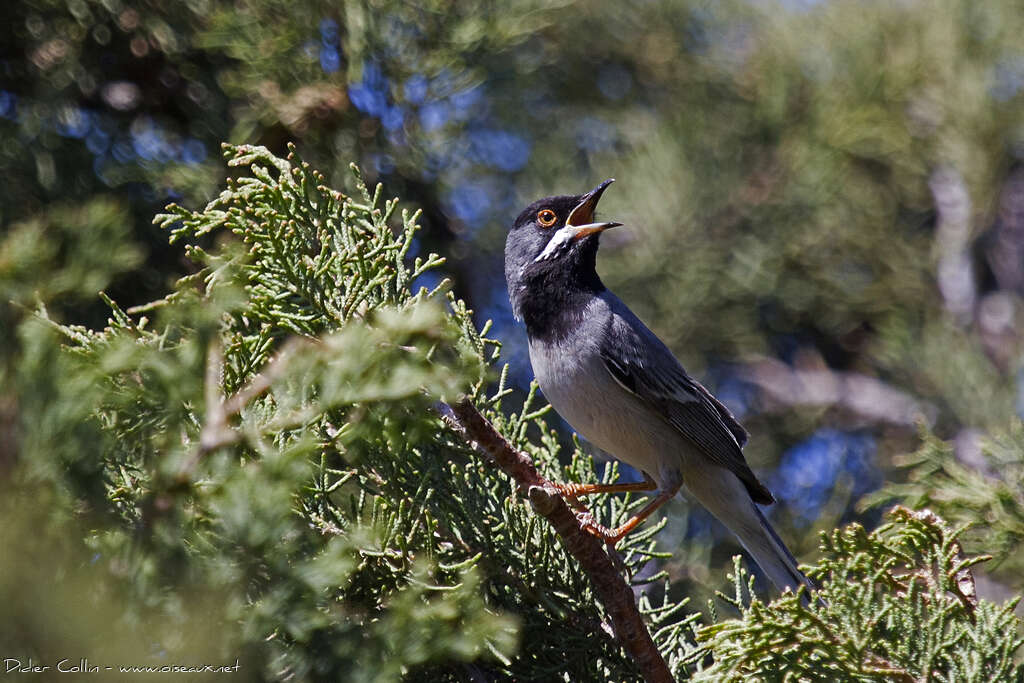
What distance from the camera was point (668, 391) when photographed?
4254 mm

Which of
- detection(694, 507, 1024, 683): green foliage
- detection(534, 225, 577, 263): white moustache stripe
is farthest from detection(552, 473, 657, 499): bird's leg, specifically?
detection(534, 225, 577, 263): white moustache stripe

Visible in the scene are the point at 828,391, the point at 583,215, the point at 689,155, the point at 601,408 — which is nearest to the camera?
the point at 601,408

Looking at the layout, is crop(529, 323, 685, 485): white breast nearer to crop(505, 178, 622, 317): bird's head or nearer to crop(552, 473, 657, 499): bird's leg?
crop(505, 178, 622, 317): bird's head

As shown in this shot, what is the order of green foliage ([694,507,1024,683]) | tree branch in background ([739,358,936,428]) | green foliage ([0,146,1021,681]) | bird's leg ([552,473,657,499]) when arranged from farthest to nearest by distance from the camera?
tree branch in background ([739,358,936,428])
bird's leg ([552,473,657,499])
green foliage ([694,507,1024,683])
green foliage ([0,146,1021,681])

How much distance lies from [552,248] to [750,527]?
5.23 feet

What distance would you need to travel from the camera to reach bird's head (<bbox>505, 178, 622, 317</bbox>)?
432cm

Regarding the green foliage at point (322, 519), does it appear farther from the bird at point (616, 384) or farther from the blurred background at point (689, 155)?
the blurred background at point (689, 155)

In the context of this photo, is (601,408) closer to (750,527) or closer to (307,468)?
(750,527)

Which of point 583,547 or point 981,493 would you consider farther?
point 981,493

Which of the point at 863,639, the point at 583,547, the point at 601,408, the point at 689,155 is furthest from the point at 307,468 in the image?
the point at 689,155

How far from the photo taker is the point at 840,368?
20.6 ft

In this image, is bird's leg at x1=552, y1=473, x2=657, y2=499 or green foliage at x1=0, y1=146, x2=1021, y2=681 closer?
green foliage at x1=0, y1=146, x2=1021, y2=681

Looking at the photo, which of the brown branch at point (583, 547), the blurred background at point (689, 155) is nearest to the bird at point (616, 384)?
the blurred background at point (689, 155)

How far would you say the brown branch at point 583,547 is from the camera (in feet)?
8.00
